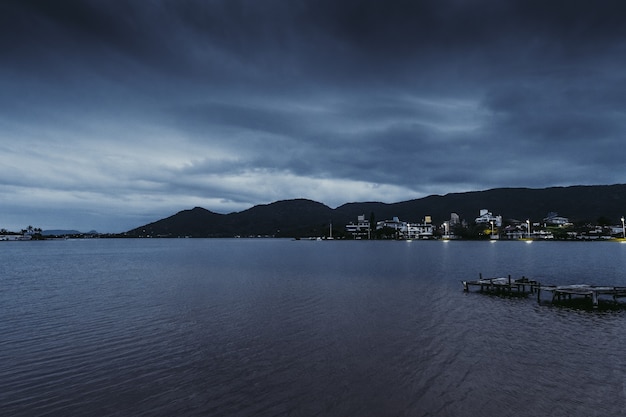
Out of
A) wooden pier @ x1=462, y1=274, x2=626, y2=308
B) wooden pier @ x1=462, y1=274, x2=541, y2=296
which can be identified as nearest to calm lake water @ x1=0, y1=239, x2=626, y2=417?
wooden pier @ x1=462, y1=274, x2=626, y2=308

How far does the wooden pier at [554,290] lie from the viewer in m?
43.6

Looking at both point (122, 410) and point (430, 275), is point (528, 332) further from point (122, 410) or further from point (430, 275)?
point (430, 275)

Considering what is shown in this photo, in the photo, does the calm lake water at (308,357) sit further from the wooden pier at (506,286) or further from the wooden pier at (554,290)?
the wooden pier at (506,286)

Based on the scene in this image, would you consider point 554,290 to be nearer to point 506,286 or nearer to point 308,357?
point 506,286

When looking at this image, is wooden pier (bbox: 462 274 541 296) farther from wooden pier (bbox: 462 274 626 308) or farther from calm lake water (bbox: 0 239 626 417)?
calm lake water (bbox: 0 239 626 417)

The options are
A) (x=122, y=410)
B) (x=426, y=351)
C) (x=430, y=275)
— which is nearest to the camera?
(x=122, y=410)

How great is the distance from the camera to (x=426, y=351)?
25641 mm

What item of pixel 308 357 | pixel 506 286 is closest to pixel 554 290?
pixel 506 286

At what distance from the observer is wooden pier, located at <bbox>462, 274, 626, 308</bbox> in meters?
43.6

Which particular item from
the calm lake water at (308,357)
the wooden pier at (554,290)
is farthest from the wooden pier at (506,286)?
the calm lake water at (308,357)

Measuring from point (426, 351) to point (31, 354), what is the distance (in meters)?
26.7

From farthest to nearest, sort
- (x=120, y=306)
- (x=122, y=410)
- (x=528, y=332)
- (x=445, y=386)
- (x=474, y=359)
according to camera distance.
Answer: (x=120, y=306) → (x=528, y=332) → (x=474, y=359) → (x=445, y=386) → (x=122, y=410)

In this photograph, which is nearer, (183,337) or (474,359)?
(474,359)

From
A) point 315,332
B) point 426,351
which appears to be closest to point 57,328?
point 315,332
